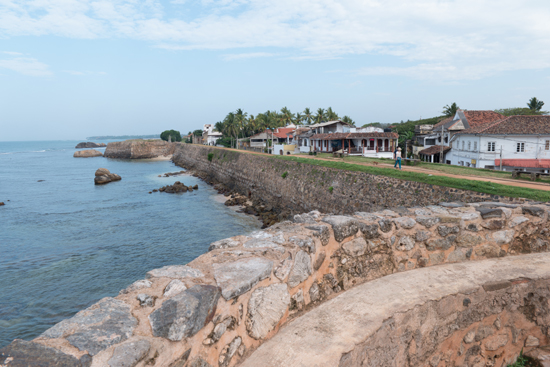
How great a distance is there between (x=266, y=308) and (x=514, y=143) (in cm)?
3599

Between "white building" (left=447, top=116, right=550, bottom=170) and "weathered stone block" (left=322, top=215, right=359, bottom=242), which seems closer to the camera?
"weathered stone block" (left=322, top=215, right=359, bottom=242)

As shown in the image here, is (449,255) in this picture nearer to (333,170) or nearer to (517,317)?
(517,317)

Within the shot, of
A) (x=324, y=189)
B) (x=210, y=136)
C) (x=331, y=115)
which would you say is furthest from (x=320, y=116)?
(x=324, y=189)

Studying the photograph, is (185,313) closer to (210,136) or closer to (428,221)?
(428,221)

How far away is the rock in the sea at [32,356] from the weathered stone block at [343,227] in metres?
3.08

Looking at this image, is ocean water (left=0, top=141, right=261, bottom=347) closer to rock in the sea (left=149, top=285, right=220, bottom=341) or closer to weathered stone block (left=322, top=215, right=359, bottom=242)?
rock in the sea (left=149, top=285, right=220, bottom=341)

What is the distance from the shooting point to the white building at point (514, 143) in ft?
99.4

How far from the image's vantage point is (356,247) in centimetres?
454

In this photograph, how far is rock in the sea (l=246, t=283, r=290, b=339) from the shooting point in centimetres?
322

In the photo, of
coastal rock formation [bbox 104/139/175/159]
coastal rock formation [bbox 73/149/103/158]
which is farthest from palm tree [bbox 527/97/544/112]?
coastal rock formation [bbox 73/149/103/158]

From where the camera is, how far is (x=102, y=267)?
655 inches

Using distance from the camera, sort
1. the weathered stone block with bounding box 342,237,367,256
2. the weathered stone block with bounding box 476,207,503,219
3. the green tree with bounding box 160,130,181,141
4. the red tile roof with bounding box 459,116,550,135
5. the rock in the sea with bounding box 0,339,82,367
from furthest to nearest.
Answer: the green tree with bounding box 160,130,181,141, the red tile roof with bounding box 459,116,550,135, the weathered stone block with bounding box 476,207,503,219, the weathered stone block with bounding box 342,237,367,256, the rock in the sea with bounding box 0,339,82,367

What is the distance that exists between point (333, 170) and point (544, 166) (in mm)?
20744

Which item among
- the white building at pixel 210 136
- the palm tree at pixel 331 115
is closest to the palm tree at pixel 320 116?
the palm tree at pixel 331 115
